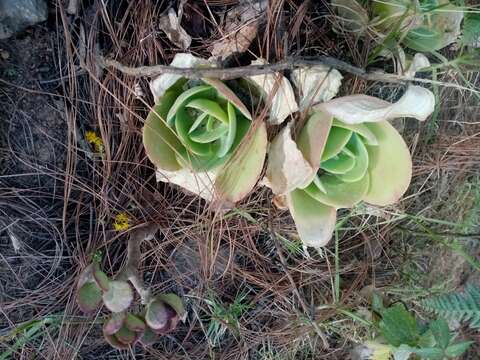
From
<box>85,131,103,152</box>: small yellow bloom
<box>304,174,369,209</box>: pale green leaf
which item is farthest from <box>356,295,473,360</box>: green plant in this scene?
<box>85,131,103,152</box>: small yellow bloom

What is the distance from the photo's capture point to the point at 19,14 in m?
1.10

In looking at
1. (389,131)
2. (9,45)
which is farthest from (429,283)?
(9,45)

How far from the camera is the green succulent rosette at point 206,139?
1.02 metres

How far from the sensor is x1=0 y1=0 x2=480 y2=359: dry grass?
1.13 m

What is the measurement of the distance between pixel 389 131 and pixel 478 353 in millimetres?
1204


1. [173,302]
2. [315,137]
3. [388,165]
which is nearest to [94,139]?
[173,302]

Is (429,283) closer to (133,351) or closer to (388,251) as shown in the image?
(388,251)

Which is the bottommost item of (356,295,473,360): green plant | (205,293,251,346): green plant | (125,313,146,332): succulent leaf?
(205,293,251,346): green plant

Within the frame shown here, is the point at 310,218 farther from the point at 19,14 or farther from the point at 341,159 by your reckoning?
the point at 19,14

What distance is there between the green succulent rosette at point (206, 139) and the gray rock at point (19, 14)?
34cm

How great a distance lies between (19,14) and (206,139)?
1.58ft

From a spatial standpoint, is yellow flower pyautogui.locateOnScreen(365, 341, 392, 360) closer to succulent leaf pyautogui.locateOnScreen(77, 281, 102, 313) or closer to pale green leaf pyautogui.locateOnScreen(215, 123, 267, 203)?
pale green leaf pyautogui.locateOnScreen(215, 123, 267, 203)

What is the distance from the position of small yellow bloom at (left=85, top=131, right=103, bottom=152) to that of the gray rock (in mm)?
263

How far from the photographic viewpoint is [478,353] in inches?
73.3
